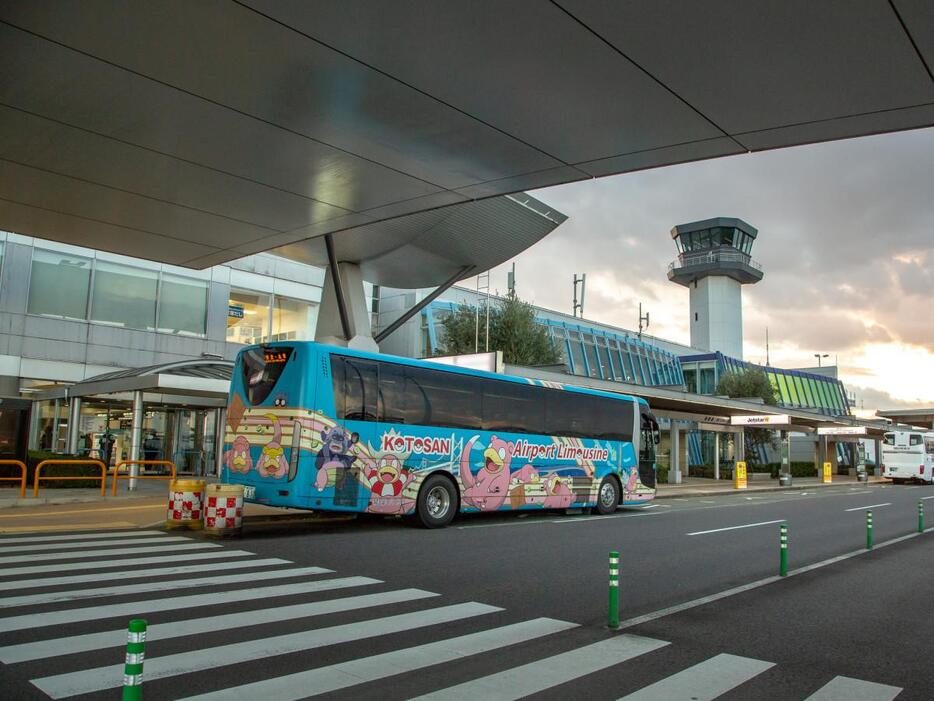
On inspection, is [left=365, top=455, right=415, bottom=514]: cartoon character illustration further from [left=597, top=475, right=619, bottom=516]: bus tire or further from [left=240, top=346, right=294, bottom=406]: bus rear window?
[left=597, top=475, right=619, bottom=516]: bus tire

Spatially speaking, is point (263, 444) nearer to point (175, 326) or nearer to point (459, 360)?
point (459, 360)

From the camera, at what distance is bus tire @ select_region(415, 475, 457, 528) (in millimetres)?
15531

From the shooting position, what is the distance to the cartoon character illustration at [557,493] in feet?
61.5

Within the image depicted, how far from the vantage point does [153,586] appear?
865cm

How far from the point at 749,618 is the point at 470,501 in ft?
30.1

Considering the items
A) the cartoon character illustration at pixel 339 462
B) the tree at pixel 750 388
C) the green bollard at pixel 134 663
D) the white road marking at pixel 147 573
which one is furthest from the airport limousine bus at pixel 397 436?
the tree at pixel 750 388

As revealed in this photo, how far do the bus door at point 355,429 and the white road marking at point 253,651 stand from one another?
6448 mm

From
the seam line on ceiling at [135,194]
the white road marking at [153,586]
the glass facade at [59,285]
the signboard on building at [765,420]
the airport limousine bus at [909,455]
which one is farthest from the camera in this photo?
the airport limousine bus at [909,455]

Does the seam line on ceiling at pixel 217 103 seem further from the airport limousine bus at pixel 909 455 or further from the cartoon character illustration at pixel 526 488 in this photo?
the airport limousine bus at pixel 909 455

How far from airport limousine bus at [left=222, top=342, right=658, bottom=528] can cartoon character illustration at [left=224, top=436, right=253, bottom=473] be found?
0.02 meters

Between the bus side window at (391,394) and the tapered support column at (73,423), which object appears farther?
the tapered support column at (73,423)

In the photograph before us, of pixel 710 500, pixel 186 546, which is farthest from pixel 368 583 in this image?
pixel 710 500

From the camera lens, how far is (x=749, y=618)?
26.4 ft

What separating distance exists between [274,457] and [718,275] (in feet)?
249
